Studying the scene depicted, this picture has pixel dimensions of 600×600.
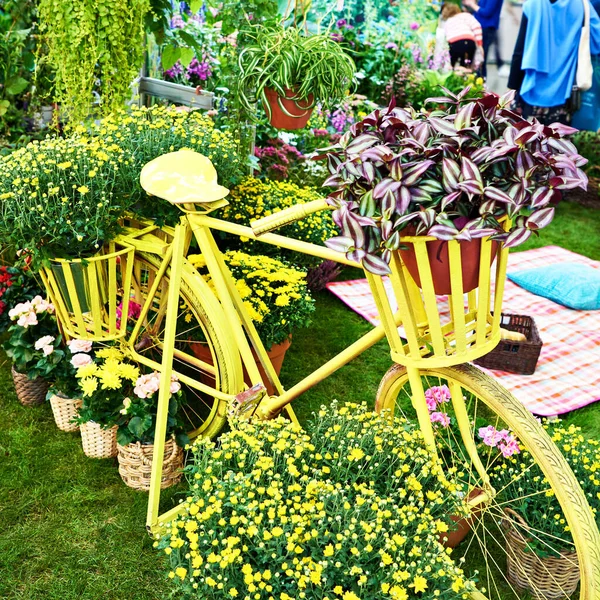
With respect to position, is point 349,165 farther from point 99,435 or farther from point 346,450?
point 99,435

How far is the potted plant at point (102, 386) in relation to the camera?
2535 millimetres

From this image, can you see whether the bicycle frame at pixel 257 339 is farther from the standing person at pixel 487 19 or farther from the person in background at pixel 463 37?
the standing person at pixel 487 19

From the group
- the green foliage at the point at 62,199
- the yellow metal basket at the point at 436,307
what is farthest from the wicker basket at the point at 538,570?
the green foliage at the point at 62,199

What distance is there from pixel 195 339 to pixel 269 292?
0.41 m

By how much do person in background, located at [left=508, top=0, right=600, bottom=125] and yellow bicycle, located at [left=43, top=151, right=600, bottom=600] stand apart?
13.2ft

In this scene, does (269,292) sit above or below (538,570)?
above

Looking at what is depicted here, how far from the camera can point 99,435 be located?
2736 mm

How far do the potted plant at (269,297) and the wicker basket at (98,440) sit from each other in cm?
52

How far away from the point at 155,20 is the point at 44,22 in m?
0.82

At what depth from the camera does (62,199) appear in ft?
7.41

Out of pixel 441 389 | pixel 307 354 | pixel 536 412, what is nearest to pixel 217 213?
pixel 307 354

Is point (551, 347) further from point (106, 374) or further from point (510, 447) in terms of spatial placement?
point (106, 374)

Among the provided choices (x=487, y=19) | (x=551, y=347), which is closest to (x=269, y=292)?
(x=551, y=347)

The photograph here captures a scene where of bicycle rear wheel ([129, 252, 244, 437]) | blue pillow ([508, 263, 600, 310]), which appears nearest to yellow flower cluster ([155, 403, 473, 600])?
bicycle rear wheel ([129, 252, 244, 437])
